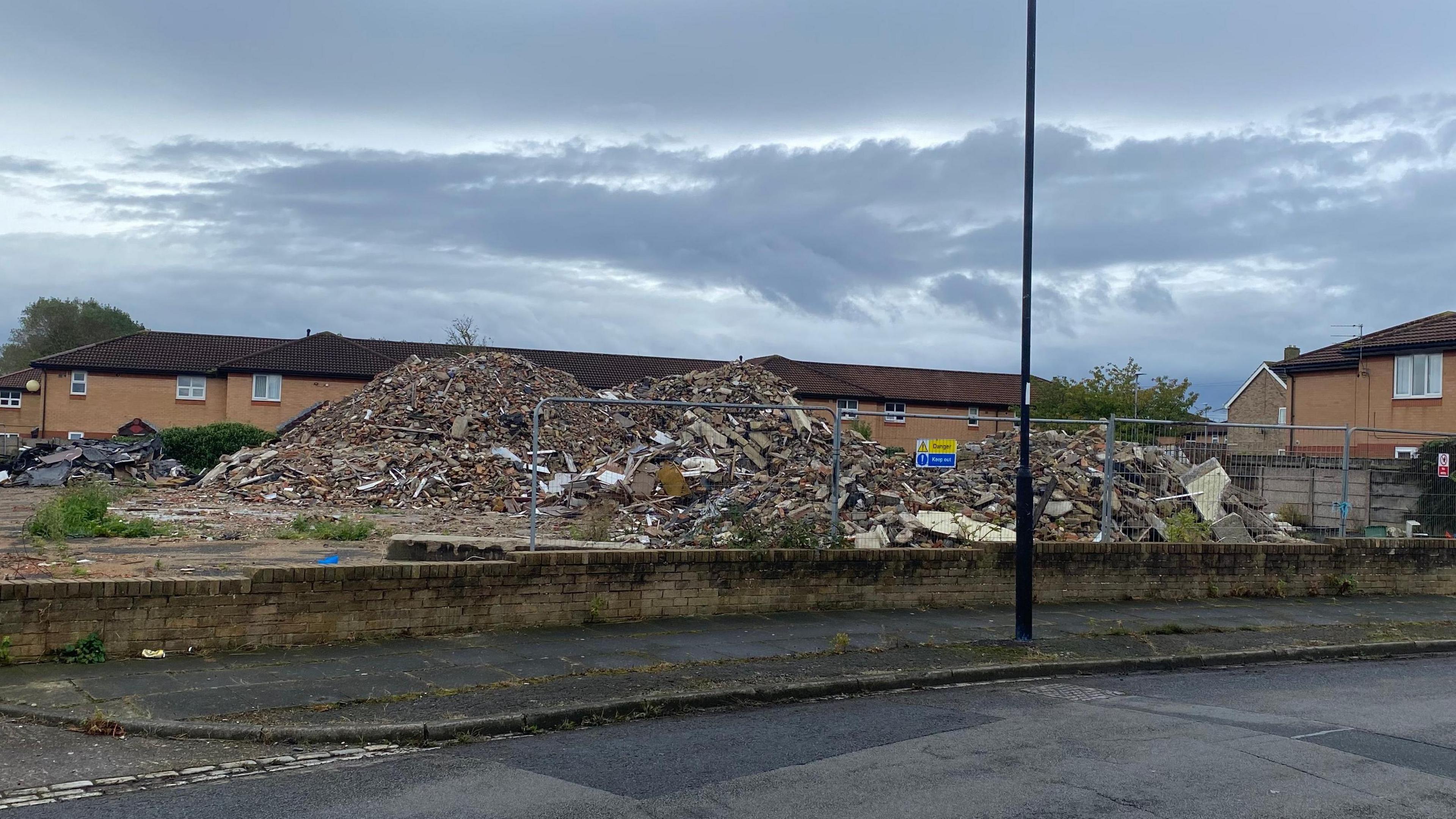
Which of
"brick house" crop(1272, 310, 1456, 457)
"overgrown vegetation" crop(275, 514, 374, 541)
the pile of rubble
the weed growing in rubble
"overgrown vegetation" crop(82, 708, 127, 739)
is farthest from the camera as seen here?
"brick house" crop(1272, 310, 1456, 457)

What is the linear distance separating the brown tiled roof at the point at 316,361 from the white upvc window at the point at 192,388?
49.8 inches

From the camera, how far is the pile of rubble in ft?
97.1

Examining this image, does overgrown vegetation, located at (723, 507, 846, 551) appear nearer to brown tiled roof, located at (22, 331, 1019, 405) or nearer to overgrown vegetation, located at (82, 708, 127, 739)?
overgrown vegetation, located at (82, 708, 127, 739)

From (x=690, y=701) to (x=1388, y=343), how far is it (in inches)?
1477

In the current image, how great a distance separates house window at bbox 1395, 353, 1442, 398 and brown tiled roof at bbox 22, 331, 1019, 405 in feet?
80.3

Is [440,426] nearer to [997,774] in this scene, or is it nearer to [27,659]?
[27,659]

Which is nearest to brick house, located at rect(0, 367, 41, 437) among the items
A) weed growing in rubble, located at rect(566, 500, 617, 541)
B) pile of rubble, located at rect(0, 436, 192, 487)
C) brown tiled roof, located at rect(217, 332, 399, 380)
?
brown tiled roof, located at rect(217, 332, 399, 380)

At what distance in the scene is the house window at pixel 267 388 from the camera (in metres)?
50.3

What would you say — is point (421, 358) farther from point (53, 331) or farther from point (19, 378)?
point (53, 331)

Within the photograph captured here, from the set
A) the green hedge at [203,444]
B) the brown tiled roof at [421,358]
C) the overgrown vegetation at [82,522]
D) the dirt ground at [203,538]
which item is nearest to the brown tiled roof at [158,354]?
the brown tiled roof at [421,358]

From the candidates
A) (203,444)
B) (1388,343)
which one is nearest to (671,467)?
(203,444)

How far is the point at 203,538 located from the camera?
17656mm

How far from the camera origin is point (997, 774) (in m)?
6.73

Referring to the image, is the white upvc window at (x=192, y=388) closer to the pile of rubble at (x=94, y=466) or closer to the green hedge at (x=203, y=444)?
the green hedge at (x=203, y=444)
